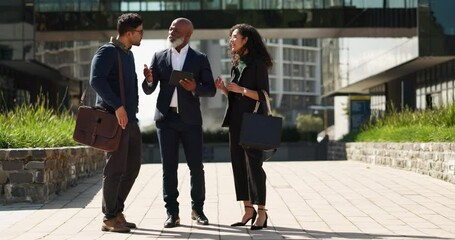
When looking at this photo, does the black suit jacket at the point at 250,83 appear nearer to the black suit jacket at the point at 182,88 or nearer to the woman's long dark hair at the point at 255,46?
the woman's long dark hair at the point at 255,46

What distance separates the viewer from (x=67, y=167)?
11.3 metres

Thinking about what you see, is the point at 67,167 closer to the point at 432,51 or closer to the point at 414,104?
the point at 432,51

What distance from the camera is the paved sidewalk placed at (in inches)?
275

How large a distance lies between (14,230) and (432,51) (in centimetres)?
2957

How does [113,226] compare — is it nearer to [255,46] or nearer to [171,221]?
[171,221]

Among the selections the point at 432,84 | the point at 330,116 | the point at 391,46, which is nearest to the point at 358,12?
the point at 391,46

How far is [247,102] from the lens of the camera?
7.41m

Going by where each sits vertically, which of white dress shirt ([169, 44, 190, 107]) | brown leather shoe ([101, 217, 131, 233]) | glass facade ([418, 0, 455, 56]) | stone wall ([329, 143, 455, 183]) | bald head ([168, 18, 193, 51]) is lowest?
brown leather shoe ([101, 217, 131, 233])

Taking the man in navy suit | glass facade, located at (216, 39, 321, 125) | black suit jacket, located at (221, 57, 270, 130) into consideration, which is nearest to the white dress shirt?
the man in navy suit

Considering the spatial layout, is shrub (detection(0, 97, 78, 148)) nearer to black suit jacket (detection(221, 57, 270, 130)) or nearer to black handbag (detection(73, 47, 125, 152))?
black handbag (detection(73, 47, 125, 152))

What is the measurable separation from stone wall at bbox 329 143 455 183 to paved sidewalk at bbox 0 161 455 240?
411 millimetres

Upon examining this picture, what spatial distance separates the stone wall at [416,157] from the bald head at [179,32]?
6.44 metres

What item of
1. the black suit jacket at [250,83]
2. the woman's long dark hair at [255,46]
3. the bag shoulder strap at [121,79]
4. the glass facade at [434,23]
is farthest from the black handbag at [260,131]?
the glass facade at [434,23]

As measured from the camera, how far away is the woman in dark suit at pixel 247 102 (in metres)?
7.31
